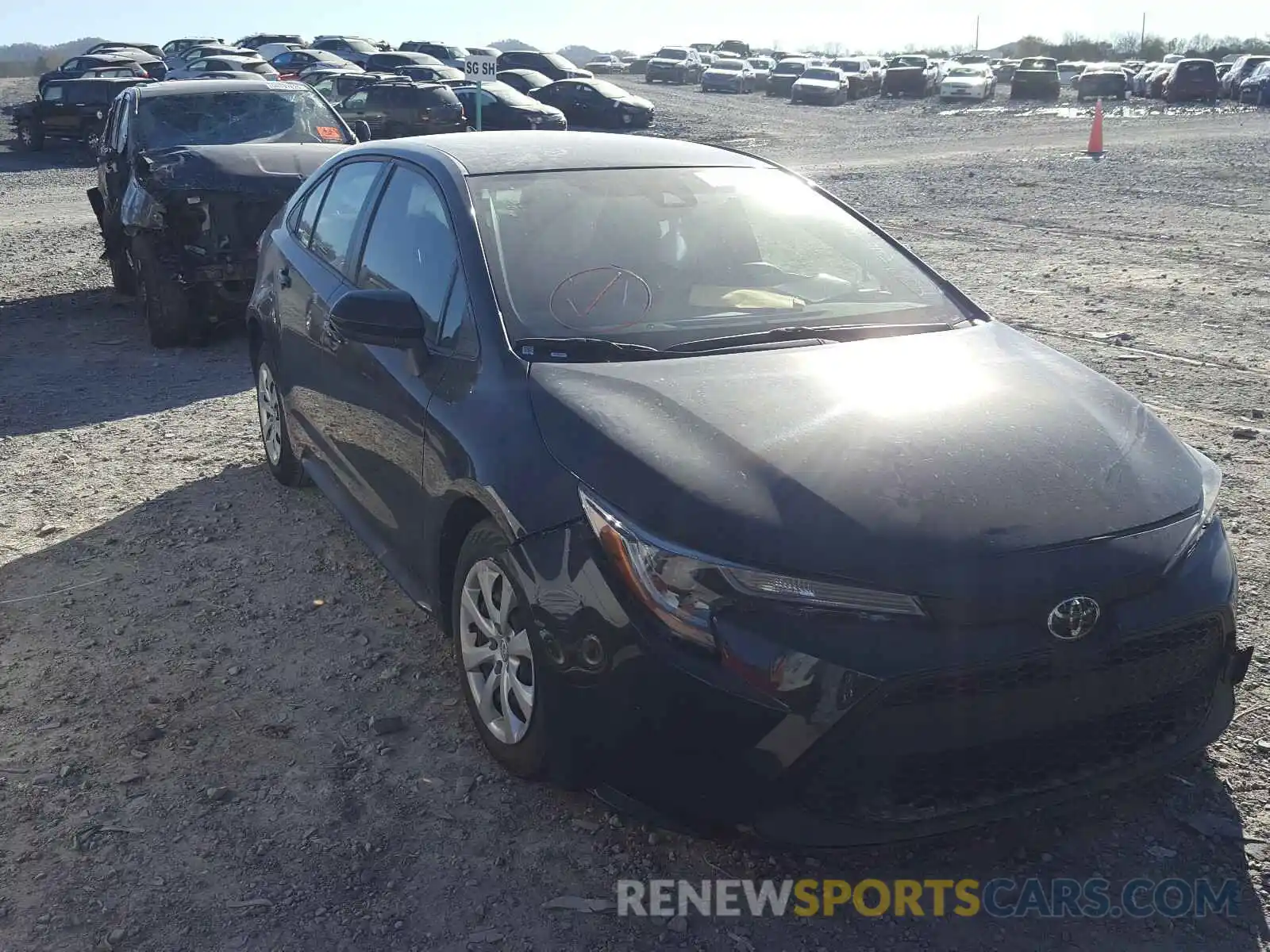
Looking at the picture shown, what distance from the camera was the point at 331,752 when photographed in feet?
11.7

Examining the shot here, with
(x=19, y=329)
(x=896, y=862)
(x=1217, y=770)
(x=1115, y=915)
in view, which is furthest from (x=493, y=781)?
(x=19, y=329)

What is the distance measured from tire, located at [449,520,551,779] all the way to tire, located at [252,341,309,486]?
210cm

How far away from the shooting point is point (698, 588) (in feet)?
8.77

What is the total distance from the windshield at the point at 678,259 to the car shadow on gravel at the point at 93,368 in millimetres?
4121

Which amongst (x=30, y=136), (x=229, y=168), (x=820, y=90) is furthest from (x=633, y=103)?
(x=229, y=168)

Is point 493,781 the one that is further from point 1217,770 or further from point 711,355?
point 1217,770

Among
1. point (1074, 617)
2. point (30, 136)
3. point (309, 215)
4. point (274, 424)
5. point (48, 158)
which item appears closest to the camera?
point (1074, 617)

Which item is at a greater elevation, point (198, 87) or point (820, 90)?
point (198, 87)

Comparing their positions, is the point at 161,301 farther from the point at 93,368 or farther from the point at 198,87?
the point at 198,87

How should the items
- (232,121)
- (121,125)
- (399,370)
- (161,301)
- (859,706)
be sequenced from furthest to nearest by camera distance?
1. (121,125)
2. (232,121)
3. (161,301)
4. (399,370)
5. (859,706)

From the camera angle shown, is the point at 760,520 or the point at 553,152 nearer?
the point at 760,520

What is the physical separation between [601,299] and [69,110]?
24.8 meters

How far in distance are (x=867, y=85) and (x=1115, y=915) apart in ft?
160

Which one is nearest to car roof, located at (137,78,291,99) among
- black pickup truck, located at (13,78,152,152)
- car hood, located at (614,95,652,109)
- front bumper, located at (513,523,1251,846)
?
front bumper, located at (513,523,1251,846)
